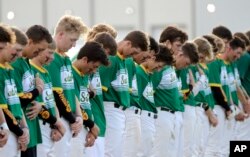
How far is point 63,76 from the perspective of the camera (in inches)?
408

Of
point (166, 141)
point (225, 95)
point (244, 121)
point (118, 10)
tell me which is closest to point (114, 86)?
point (166, 141)

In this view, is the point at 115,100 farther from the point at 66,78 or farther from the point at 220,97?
the point at 220,97

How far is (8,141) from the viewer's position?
916 cm

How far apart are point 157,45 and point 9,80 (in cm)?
359

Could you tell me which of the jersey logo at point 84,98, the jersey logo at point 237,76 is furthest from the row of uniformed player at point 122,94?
the jersey logo at point 237,76

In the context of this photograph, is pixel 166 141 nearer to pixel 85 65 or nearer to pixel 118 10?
pixel 85 65

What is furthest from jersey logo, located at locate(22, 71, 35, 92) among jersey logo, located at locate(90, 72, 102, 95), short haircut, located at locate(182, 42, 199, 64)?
short haircut, located at locate(182, 42, 199, 64)

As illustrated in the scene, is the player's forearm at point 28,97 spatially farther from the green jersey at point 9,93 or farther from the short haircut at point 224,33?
the short haircut at point 224,33

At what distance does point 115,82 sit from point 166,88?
67.4 inches

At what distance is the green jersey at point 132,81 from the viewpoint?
1209cm

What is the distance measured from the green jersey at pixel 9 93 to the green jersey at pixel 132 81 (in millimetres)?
3041

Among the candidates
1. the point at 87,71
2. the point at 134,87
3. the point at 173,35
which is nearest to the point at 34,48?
the point at 87,71

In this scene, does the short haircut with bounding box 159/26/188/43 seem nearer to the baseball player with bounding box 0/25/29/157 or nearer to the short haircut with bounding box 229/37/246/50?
the short haircut with bounding box 229/37/246/50

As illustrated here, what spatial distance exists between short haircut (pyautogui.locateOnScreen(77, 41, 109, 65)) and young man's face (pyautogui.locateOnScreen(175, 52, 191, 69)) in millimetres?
3148
